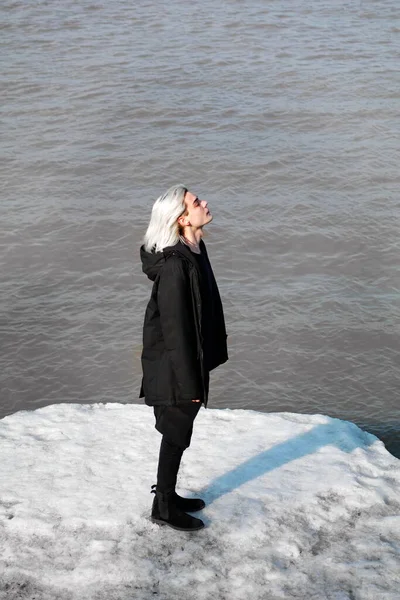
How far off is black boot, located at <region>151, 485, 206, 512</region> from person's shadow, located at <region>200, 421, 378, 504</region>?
14 centimetres

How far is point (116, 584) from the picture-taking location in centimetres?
500

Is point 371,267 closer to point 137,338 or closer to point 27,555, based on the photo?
point 137,338

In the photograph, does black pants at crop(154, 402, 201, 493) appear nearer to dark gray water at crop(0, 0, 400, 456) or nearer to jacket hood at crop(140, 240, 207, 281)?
jacket hood at crop(140, 240, 207, 281)

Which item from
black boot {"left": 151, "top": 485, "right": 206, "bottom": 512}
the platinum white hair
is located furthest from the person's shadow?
the platinum white hair

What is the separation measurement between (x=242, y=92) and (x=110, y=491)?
1349 centimetres

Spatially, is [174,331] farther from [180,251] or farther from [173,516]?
[173,516]

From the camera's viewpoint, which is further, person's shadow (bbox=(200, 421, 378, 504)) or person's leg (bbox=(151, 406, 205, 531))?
person's shadow (bbox=(200, 421, 378, 504))

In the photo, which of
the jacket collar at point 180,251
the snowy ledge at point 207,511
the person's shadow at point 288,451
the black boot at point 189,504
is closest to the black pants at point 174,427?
the black boot at point 189,504

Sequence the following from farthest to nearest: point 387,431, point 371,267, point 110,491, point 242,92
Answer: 1. point 242,92
2. point 371,267
3. point 387,431
4. point 110,491

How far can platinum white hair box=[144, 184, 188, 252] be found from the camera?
4.93m

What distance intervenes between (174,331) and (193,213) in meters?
0.67

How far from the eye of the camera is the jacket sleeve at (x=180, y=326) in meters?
4.95

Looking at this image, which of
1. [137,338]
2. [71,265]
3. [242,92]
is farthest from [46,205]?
[242,92]

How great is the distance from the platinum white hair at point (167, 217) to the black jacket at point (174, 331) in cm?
5
